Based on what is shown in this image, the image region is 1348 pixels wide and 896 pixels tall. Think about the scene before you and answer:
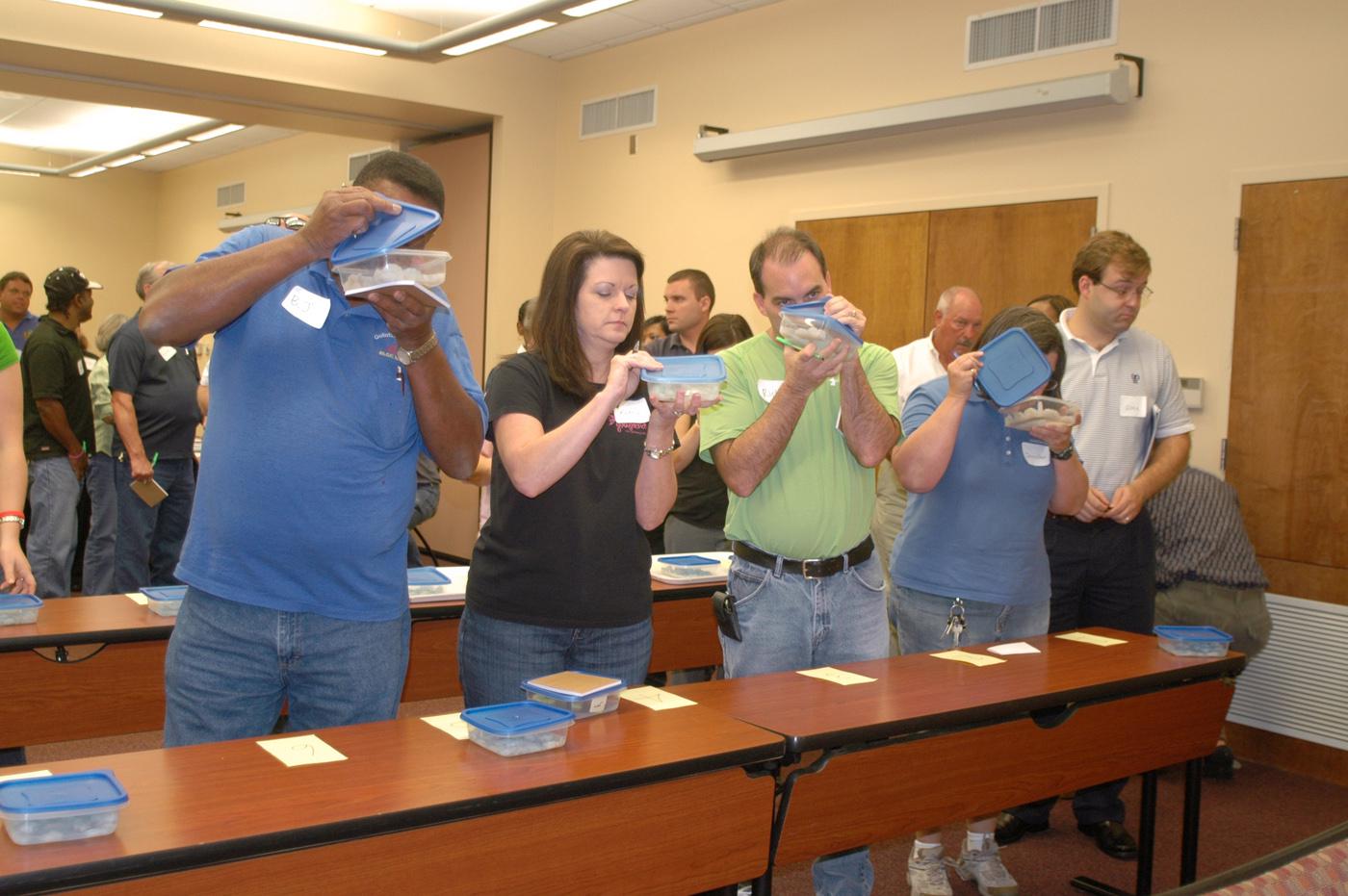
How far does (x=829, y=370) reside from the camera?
243 centimetres

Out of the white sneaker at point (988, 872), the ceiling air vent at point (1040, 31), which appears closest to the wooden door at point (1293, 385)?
the ceiling air vent at point (1040, 31)

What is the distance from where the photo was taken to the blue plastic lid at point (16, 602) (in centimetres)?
258

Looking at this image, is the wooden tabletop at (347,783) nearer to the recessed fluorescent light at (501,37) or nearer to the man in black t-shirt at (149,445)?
the man in black t-shirt at (149,445)

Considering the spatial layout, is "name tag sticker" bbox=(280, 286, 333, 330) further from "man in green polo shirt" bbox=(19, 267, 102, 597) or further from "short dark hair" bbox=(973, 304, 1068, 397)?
"man in green polo shirt" bbox=(19, 267, 102, 597)

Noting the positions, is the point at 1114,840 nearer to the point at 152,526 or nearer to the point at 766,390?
the point at 766,390

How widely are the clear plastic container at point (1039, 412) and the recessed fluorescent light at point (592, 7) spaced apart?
361 centimetres

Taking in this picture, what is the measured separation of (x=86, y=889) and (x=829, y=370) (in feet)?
5.34

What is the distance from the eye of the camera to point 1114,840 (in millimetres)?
3607

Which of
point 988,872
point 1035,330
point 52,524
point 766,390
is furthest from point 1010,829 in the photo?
point 52,524

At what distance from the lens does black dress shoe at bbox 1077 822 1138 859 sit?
3566mm

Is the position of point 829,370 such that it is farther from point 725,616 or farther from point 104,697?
point 104,697

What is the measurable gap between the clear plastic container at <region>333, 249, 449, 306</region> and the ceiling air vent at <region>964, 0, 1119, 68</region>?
4282mm

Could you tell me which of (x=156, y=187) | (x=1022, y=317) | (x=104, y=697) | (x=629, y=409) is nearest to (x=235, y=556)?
(x=629, y=409)

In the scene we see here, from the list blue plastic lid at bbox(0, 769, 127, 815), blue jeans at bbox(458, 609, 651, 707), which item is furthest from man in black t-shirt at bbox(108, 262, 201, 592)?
blue plastic lid at bbox(0, 769, 127, 815)
